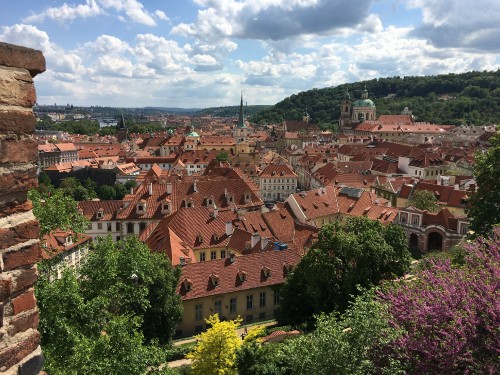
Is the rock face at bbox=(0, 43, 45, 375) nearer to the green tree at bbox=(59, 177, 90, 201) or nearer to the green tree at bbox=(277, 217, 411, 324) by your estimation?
the green tree at bbox=(277, 217, 411, 324)

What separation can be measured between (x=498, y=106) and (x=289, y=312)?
561 ft

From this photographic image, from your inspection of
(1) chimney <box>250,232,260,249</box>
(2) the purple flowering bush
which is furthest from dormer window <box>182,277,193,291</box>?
(2) the purple flowering bush

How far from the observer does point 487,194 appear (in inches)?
944

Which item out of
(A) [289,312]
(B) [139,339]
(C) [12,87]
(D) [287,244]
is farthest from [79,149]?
(C) [12,87]

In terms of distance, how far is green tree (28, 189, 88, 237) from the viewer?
48.5 ft

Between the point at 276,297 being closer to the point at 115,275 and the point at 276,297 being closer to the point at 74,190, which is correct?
the point at 115,275

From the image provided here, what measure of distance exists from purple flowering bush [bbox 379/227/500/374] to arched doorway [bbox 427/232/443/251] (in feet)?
99.5

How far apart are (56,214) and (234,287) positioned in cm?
1544

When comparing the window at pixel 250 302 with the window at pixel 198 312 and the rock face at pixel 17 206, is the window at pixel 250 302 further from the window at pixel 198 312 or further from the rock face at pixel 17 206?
the rock face at pixel 17 206

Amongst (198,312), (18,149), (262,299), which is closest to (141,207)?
(198,312)

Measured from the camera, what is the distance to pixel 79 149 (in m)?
116

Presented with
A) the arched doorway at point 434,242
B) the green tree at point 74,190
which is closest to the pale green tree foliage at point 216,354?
the arched doorway at point 434,242

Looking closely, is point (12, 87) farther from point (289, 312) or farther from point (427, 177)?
point (427, 177)

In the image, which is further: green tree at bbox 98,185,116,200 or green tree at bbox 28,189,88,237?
green tree at bbox 98,185,116,200
